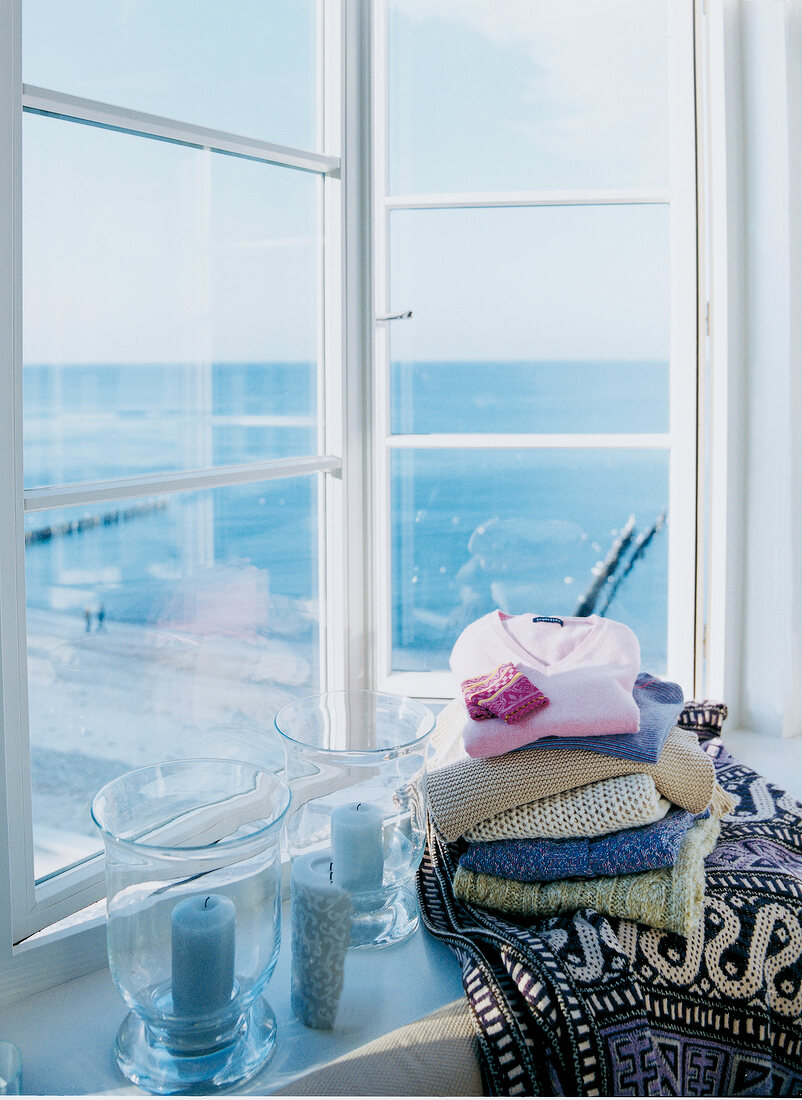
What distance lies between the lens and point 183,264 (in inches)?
53.1

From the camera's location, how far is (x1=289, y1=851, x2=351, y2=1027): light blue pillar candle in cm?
100

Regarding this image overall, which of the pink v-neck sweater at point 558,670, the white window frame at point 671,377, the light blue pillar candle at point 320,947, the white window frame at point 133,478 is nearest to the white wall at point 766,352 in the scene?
the white window frame at point 671,377

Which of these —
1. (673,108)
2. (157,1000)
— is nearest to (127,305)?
(157,1000)

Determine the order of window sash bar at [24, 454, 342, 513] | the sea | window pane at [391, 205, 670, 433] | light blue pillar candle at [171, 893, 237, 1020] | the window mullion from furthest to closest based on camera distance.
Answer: window pane at [391, 205, 670, 433]
the sea
window sash bar at [24, 454, 342, 513]
the window mullion
light blue pillar candle at [171, 893, 237, 1020]

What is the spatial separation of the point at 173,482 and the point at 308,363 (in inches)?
Result: 16.3

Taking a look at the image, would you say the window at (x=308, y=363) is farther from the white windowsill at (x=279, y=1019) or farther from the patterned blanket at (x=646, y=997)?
the patterned blanket at (x=646, y=997)

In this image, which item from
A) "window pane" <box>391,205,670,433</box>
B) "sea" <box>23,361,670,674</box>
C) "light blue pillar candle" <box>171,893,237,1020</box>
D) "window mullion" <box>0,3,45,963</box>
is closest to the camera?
"light blue pillar candle" <box>171,893,237,1020</box>

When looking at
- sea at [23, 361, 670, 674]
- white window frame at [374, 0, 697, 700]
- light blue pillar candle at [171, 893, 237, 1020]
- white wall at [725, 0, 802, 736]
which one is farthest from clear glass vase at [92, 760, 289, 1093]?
white wall at [725, 0, 802, 736]

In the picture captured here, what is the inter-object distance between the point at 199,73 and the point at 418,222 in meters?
0.49

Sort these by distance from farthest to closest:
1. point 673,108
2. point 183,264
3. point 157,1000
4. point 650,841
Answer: point 673,108
point 183,264
point 650,841
point 157,1000

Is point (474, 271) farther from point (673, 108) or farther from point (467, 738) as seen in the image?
point (467, 738)

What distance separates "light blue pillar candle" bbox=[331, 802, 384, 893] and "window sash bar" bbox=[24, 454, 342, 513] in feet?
1.66

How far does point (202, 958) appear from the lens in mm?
903

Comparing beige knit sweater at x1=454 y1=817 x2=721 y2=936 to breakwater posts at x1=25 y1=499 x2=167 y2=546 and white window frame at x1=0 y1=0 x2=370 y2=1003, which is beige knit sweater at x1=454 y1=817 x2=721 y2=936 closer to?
white window frame at x1=0 y1=0 x2=370 y2=1003
